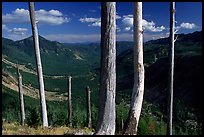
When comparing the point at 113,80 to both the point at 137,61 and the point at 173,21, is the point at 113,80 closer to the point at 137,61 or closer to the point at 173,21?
the point at 137,61

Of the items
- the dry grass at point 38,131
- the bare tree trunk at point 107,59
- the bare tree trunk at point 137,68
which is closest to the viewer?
the bare tree trunk at point 107,59

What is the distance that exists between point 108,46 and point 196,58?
542ft

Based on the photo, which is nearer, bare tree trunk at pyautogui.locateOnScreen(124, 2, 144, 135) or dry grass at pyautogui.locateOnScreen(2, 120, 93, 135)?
bare tree trunk at pyautogui.locateOnScreen(124, 2, 144, 135)

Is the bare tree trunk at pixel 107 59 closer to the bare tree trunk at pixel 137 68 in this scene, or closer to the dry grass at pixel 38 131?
the bare tree trunk at pixel 137 68

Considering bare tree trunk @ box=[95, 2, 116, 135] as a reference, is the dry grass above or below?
below

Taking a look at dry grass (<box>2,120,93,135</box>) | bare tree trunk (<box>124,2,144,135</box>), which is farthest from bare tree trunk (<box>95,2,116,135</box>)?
dry grass (<box>2,120,93,135</box>)

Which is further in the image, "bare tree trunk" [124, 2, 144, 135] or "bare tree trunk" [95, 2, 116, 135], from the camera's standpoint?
"bare tree trunk" [124, 2, 144, 135]

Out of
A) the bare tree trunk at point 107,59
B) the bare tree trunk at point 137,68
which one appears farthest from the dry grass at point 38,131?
the bare tree trunk at point 107,59

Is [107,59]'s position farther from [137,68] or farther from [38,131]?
[38,131]

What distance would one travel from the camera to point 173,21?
733 inches

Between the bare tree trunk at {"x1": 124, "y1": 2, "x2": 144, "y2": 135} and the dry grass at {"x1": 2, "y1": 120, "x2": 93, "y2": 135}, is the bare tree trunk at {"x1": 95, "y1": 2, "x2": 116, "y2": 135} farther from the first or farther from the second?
the dry grass at {"x1": 2, "y1": 120, "x2": 93, "y2": 135}

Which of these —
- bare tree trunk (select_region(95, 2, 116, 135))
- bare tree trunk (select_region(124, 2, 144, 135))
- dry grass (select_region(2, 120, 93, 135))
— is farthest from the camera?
dry grass (select_region(2, 120, 93, 135))

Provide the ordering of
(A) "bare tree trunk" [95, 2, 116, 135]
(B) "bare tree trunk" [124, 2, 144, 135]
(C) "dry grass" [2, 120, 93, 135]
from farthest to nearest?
(C) "dry grass" [2, 120, 93, 135] → (B) "bare tree trunk" [124, 2, 144, 135] → (A) "bare tree trunk" [95, 2, 116, 135]

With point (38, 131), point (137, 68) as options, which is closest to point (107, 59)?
point (137, 68)
